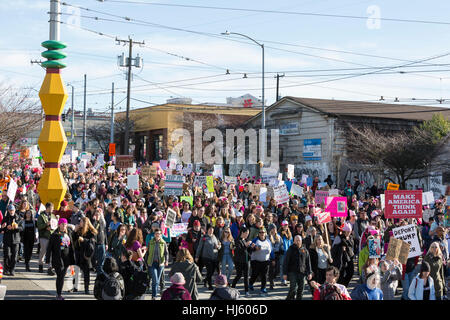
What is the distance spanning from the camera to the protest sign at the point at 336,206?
1458cm

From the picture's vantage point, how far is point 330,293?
6906mm

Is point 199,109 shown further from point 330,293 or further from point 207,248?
point 330,293

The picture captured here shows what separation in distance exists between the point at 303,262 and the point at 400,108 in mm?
36776

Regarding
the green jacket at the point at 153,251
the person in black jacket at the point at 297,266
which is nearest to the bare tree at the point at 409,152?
the person in black jacket at the point at 297,266

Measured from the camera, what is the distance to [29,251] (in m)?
13.0

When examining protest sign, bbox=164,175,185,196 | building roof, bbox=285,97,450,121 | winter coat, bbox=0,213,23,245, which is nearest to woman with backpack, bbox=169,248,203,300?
winter coat, bbox=0,213,23,245

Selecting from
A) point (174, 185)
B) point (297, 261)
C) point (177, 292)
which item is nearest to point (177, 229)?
point (297, 261)

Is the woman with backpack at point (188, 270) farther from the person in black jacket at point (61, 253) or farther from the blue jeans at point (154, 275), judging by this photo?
the person in black jacket at point (61, 253)

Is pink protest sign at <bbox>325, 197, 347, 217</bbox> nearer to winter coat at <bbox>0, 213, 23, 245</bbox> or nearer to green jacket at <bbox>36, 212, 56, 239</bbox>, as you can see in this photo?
green jacket at <bbox>36, 212, 56, 239</bbox>

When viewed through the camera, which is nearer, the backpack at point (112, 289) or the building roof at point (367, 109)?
the backpack at point (112, 289)

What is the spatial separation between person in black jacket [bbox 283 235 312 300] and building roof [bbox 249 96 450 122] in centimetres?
2724

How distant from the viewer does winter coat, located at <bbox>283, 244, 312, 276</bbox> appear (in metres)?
10.7

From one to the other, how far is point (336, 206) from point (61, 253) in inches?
289
